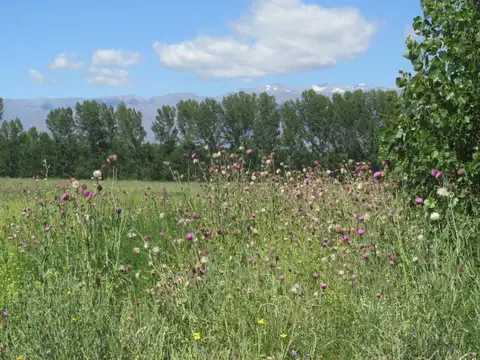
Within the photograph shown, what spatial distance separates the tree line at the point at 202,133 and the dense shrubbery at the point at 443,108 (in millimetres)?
25870

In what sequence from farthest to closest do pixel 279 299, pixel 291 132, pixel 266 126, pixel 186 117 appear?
1. pixel 186 117
2. pixel 266 126
3. pixel 291 132
4. pixel 279 299

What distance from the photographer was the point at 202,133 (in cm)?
3509

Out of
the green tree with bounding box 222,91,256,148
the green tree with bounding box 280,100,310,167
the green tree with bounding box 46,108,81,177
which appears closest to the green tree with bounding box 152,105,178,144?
the green tree with bounding box 222,91,256,148

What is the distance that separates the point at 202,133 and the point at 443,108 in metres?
31.0

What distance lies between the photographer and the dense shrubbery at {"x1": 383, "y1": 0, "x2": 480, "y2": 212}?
4395 mm

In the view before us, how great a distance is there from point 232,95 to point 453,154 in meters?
31.4

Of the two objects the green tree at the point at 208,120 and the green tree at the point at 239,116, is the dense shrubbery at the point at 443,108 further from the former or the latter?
the green tree at the point at 208,120

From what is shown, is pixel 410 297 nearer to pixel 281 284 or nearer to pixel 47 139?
pixel 281 284

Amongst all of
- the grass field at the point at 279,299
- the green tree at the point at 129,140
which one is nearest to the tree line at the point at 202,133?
the green tree at the point at 129,140

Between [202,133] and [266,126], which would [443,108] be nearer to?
[266,126]

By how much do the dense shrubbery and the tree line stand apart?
1018 inches

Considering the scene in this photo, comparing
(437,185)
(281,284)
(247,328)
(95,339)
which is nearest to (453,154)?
(437,185)

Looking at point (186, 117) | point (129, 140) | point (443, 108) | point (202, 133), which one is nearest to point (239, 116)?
point (202, 133)

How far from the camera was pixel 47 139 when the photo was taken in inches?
1294
